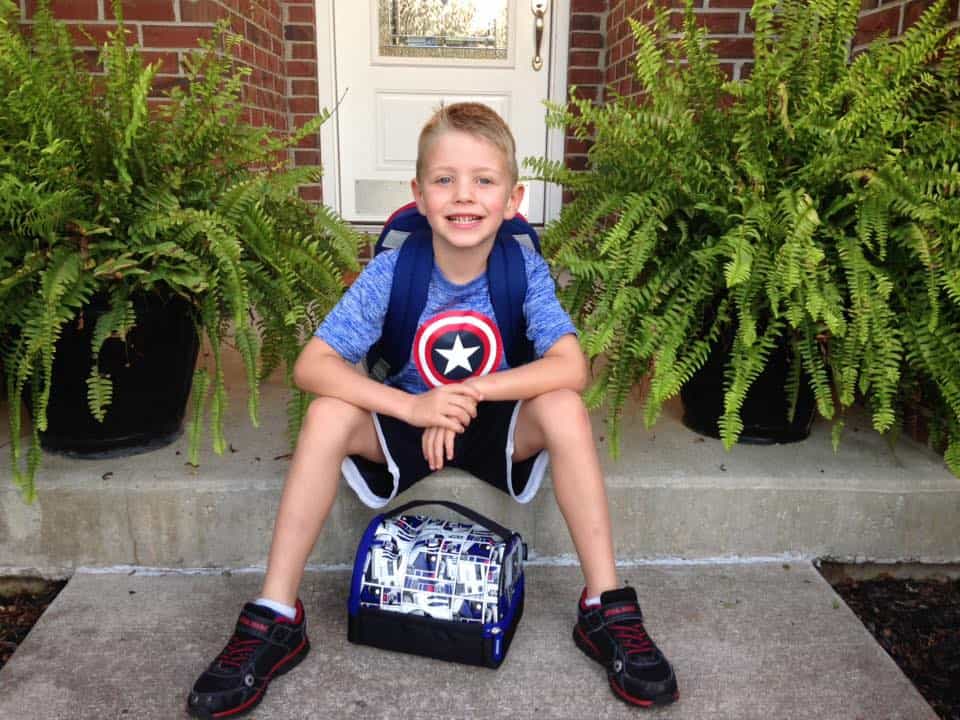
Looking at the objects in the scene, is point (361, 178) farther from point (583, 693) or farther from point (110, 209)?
point (583, 693)

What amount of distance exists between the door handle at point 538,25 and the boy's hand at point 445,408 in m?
3.26

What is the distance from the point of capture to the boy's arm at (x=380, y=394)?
1644mm

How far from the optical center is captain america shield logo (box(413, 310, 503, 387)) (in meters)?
1.84

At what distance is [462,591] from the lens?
65.3 inches

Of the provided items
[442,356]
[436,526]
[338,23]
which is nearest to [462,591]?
[436,526]

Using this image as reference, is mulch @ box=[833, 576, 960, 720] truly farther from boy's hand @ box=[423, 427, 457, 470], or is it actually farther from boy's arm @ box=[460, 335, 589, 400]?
boy's hand @ box=[423, 427, 457, 470]

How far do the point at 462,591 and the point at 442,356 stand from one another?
0.54m

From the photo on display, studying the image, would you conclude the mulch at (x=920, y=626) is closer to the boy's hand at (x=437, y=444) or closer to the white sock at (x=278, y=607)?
the boy's hand at (x=437, y=444)

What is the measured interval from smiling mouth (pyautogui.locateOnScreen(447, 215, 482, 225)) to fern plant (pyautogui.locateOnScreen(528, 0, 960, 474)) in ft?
1.13

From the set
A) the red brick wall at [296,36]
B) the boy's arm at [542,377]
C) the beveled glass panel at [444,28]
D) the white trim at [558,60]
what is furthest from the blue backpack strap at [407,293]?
the beveled glass panel at [444,28]

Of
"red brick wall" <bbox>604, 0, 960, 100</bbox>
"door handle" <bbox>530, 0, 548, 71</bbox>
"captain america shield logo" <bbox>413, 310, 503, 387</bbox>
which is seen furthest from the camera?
"door handle" <bbox>530, 0, 548, 71</bbox>

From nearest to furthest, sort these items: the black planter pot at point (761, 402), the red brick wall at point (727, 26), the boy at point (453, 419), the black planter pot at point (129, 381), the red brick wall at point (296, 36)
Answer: the boy at point (453, 419), the black planter pot at point (129, 381), the black planter pot at point (761, 402), the red brick wall at point (727, 26), the red brick wall at point (296, 36)

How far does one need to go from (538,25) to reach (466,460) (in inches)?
126

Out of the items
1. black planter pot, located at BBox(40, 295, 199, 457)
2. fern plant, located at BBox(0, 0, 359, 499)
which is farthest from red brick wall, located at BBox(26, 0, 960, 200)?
black planter pot, located at BBox(40, 295, 199, 457)
